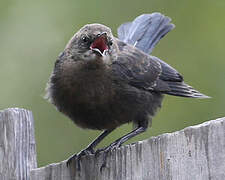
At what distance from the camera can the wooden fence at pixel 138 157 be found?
295 centimetres

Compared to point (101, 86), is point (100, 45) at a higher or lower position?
higher

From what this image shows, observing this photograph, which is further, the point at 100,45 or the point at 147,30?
the point at 147,30

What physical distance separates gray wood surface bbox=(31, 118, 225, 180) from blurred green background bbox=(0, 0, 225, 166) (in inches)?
137

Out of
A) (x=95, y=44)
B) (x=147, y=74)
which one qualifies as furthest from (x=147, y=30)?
(x=95, y=44)

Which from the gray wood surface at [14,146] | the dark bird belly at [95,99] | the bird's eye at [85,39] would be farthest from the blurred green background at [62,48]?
the gray wood surface at [14,146]

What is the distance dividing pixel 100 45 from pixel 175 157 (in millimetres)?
1801

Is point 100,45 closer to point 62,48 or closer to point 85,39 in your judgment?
point 85,39

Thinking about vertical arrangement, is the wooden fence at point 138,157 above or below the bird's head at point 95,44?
below

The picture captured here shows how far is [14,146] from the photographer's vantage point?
12.2 ft

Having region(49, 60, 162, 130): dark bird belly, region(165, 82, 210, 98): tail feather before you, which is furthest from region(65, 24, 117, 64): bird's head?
region(165, 82, 210, 98): tail feather

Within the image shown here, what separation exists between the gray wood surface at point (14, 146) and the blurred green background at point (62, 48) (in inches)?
124

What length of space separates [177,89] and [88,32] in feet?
3.50

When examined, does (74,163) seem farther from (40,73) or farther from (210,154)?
(40,73)

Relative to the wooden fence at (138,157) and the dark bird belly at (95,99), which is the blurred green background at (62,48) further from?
the wooden fence at (138,157)
